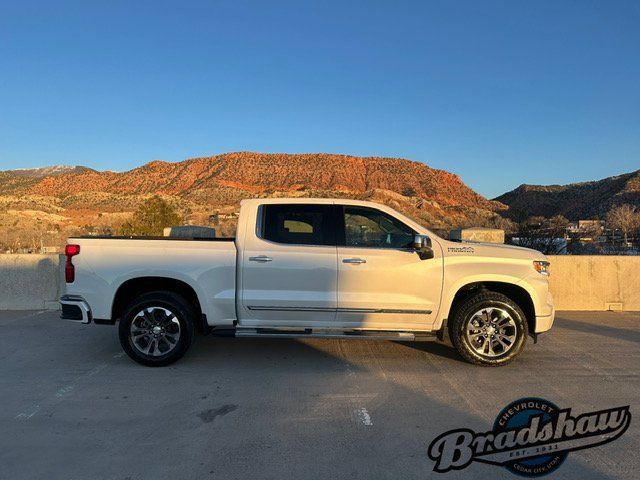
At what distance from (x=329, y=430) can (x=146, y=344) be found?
8.81 feet

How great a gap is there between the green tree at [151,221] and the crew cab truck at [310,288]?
49.1ft

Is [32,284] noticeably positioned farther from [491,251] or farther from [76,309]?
[491,251]

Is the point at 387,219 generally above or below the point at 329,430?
above

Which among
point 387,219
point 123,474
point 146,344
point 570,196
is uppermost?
point 570,196

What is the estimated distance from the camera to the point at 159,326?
221 inches

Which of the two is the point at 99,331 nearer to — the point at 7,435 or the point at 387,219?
the point at 7,435

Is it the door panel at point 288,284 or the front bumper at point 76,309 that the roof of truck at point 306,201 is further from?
the front bumper at point 76,309

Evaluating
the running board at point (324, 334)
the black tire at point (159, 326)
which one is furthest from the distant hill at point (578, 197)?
the black tire at point (159, 326)

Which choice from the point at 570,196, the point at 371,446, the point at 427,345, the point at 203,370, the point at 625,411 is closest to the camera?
the point at 371,446

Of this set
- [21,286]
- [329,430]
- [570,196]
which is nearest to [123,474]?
[329,430]

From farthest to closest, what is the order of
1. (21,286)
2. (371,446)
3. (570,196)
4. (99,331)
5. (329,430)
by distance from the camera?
(570,196) < (21,286) < (99,331) < (329,430) < (371,446)

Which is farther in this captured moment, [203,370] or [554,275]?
[554,275]

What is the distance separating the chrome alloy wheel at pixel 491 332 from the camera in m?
5.59

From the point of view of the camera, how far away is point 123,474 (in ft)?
10.8
